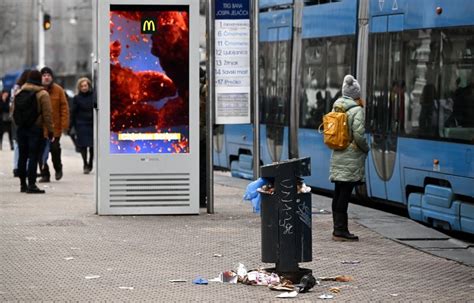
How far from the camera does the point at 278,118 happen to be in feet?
69.6

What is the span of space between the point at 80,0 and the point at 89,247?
1337 inches

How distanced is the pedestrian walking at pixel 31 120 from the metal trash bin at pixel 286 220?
8.47 meters

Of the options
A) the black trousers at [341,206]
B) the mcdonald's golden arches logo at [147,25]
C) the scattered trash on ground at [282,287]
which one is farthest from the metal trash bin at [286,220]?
the mcdonald's golden arches logo at [147,25]

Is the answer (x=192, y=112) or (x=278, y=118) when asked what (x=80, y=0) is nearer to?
(x=278, y=118)

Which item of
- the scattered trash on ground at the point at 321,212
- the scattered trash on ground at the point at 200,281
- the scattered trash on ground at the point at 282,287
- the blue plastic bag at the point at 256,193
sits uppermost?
the blue plastic bag at the point at 256,193

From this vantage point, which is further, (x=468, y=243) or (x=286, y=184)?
(x=468, y=243)

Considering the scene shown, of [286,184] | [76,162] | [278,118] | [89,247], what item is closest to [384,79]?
[278,118]

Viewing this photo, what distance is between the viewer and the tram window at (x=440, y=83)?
14.2m

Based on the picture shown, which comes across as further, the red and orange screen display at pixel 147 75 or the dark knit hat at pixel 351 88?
the red and orange screen display at pixel 147 75

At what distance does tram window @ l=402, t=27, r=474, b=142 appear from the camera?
1423 cm

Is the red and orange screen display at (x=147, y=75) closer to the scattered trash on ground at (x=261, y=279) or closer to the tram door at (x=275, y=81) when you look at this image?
the scattered trash on ground at (x=261, y=279)

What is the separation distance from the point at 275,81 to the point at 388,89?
4.95 meters

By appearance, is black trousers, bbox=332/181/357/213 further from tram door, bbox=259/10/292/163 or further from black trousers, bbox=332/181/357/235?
tram door, bbox=259/10/292/163

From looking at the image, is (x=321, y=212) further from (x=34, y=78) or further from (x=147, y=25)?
(x=34, y=78)
